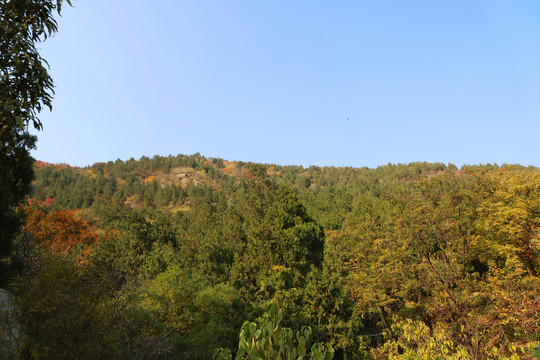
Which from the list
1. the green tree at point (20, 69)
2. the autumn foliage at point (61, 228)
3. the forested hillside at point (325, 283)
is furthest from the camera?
the autumn foliage at point (61, 228)

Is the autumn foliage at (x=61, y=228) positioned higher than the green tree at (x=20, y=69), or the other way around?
the green tree at (x=20, y=69)

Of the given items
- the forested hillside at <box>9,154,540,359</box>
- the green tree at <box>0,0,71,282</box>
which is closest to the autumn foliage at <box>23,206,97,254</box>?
the forested hillside at <box>9,154,540,359</box>

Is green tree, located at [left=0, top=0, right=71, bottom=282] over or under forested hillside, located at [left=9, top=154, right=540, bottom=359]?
over

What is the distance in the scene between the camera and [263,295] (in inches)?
1085

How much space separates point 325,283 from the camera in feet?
73.9

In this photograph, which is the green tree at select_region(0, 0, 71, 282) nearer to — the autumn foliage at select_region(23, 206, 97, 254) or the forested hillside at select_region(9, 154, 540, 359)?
the forested hillside at select_region(9, 154, 540, 359)

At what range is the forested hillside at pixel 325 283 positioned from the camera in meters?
9.04

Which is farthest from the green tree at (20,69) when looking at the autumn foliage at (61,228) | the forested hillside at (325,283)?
the autumn foliage at (61,228)

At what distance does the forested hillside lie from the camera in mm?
9039

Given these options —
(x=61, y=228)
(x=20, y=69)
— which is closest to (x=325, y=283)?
(x=20, y=69)

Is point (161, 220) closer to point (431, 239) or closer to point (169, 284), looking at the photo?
point (169, 284)

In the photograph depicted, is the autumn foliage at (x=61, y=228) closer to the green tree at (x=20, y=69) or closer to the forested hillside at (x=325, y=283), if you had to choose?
the forested hillside at (x=325, y=283)

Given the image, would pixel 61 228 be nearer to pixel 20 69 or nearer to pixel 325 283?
pixel 325 283

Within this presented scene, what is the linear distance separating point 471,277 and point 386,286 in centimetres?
659
